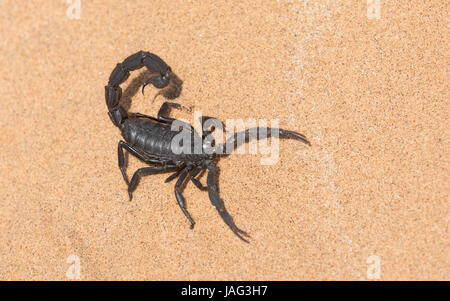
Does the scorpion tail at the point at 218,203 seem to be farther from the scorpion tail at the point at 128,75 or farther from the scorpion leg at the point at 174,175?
the scorpion tail at the point at 128,75

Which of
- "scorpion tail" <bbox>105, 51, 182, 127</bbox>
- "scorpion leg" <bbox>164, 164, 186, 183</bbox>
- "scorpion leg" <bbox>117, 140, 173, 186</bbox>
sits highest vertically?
"scorpion tail" <bbox>105, 51, 182, 127</bbox>

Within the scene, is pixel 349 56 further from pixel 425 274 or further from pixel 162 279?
pixel 162 279

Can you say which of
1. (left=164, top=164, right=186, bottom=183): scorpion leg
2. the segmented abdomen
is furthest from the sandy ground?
the segmented abdomen

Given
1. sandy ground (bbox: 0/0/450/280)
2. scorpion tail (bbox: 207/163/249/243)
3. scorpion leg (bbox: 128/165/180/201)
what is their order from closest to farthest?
1. scorpion tail (bbox: 207/163/249/243)
2. sandy ground (bbox: 0/0/450/280)
3. scorpion leg (bbox: 128/165/180/201)

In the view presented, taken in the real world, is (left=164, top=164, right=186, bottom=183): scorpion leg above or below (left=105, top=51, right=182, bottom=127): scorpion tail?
below

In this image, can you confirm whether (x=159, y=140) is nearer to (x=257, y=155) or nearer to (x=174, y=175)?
(x=174, y=175)

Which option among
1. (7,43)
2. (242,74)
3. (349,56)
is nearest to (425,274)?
(349,56)

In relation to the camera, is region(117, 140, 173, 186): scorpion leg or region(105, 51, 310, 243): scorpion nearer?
region(105, 51, 310, 243): scorpion

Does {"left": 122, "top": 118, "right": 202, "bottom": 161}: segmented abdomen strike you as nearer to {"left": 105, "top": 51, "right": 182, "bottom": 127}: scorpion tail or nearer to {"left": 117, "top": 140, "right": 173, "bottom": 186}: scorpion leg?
{"left": 117, "top": 140, "right": 173, "bottom": 186}: scorpion leg
